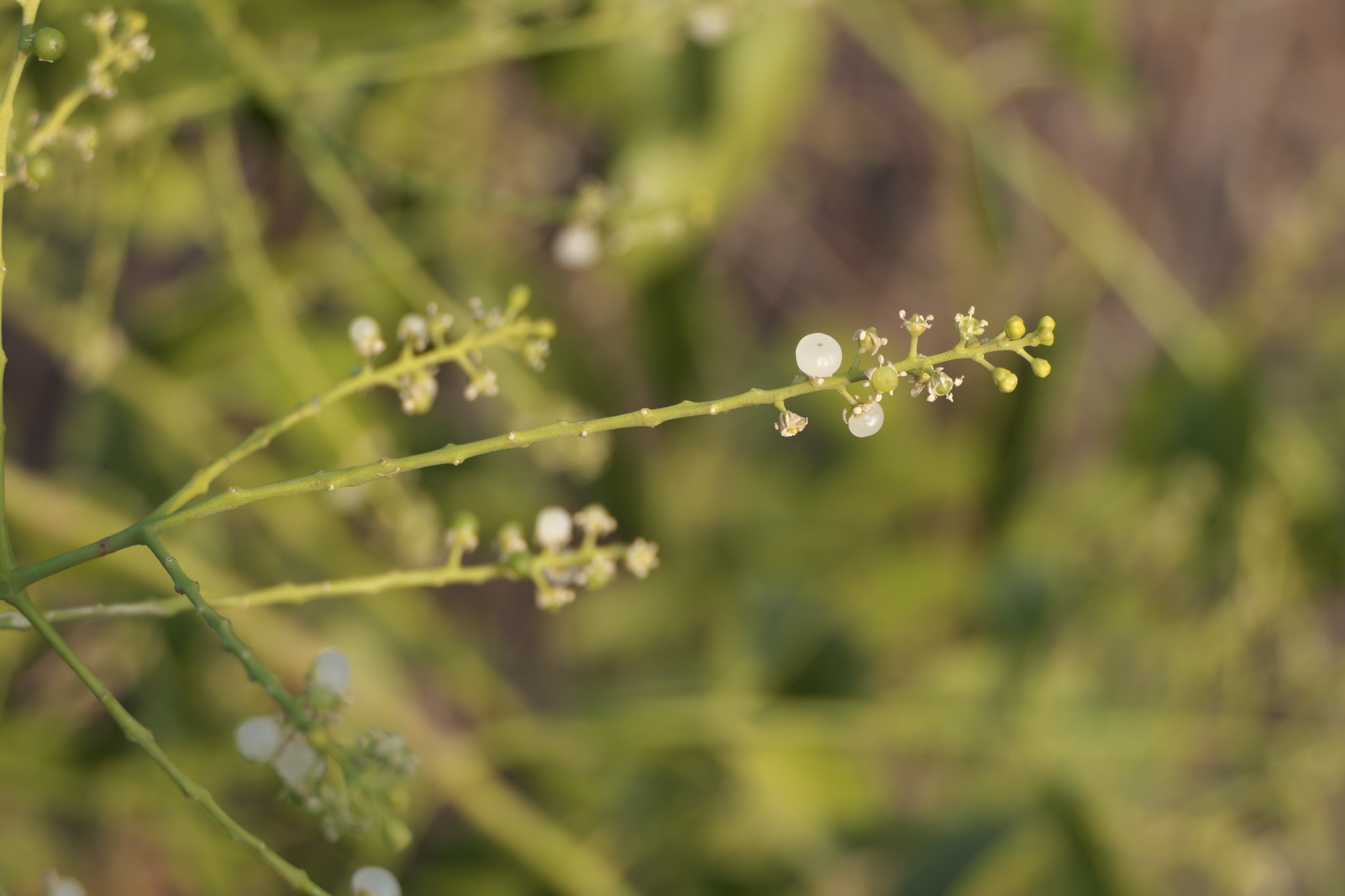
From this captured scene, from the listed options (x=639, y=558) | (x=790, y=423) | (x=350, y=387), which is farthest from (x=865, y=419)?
(x=350, y=387)

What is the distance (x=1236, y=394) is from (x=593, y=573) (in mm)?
1093

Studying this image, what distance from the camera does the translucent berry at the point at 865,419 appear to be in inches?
20.8

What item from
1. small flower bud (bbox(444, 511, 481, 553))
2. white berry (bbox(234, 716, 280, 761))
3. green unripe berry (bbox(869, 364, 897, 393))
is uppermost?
small flower bud (bbox(444, 511, 481, 553))

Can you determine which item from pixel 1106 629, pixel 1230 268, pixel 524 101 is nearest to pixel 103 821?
pixel 524 101

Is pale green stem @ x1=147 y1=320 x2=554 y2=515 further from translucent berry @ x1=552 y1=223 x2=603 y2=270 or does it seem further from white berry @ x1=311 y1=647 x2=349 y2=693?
translucent berry @ x1=552 y1=223 x2=603 y2=270

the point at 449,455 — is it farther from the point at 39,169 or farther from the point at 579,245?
the point at 579,245

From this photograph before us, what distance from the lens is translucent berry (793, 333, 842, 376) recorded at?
520mm

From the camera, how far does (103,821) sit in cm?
161

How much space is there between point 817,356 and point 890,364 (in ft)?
0.12

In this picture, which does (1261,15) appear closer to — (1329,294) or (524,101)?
(1329,294)

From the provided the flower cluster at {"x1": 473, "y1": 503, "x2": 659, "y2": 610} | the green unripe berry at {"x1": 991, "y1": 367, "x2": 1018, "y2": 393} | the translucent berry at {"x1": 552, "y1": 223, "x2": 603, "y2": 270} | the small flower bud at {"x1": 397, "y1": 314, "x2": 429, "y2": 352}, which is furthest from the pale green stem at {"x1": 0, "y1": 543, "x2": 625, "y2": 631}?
the translucent berry at {"x1": 552, "y1": 223, "x2": 603, "y2": 270}

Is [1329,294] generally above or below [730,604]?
above

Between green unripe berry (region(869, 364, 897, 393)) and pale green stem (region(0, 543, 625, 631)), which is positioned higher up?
pale green stem (region(0, 543, 625, 631))

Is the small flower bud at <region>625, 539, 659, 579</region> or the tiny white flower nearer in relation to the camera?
the tiny white flower
